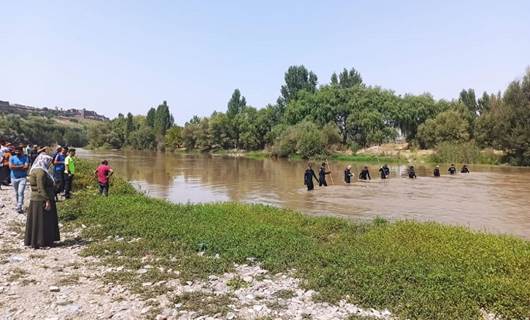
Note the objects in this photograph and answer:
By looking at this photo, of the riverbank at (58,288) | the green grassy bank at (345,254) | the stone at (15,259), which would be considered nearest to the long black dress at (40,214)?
the riverbank at (58,288)

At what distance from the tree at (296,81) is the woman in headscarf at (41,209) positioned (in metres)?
113

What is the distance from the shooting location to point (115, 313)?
24.8 ft

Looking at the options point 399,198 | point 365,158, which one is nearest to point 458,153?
point 365,158

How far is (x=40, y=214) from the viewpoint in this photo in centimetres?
1194

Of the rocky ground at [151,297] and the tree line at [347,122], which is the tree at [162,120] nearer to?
the tree line at [347,122]

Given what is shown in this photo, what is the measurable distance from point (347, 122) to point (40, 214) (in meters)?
96.9

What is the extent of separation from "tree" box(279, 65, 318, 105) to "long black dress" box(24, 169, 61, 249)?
113275 millimetres

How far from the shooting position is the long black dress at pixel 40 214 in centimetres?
1185

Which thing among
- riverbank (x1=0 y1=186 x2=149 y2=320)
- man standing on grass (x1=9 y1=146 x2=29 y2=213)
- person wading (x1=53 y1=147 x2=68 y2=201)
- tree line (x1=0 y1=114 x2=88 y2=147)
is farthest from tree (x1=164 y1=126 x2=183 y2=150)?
riverbank (x1=0 y1=186 x2=149 y2=320)

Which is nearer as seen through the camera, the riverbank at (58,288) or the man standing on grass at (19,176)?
the riverbank at (58,288)

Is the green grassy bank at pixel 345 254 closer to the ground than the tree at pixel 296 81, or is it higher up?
closer to the ground

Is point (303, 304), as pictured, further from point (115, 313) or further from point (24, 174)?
point (24, 174)

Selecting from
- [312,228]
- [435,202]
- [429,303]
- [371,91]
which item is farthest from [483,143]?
[429,303]

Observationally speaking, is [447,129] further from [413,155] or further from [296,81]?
[296,81]
